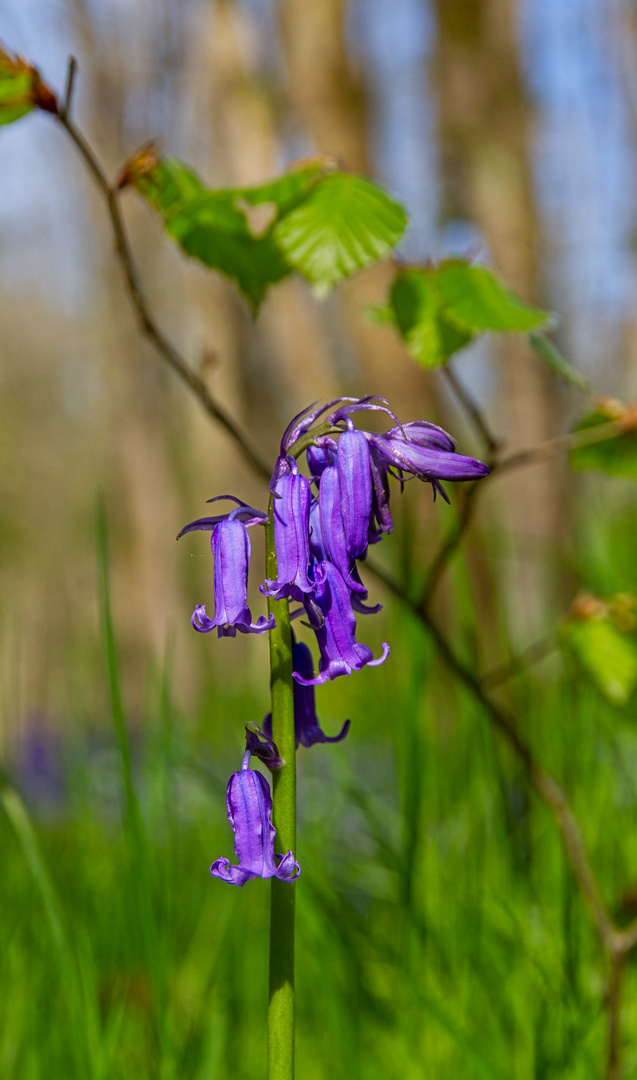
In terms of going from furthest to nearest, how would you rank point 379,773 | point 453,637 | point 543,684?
point 453,637, point 379,773, point 543,684

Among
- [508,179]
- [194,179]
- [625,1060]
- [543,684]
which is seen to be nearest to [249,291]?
[194,179]

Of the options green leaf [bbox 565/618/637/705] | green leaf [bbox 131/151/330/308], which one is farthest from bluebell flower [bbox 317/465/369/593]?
green leaf [bbox 565/618/637/705]

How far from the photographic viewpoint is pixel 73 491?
3334 centimetres

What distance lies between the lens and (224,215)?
1570mm

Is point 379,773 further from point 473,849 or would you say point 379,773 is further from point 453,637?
point 473,849

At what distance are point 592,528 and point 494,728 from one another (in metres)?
0.75

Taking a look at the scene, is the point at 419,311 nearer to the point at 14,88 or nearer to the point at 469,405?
the point at 469,405

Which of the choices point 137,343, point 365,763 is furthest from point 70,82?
point 137,343

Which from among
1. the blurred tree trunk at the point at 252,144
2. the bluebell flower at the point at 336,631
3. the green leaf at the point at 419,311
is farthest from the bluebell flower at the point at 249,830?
the blurred tree trunk at the point at 252,144

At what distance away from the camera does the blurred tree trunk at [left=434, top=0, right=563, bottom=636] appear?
4738 mm

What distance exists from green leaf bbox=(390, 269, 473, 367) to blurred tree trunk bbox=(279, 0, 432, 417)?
2.26 m

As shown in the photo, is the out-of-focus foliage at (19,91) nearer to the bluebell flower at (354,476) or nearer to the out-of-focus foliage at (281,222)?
the out-of-focus foliage at (281,222)

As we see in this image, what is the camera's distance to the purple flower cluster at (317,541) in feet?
2.93

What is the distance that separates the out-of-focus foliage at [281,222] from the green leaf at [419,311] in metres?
0.19
